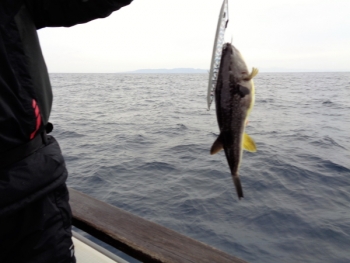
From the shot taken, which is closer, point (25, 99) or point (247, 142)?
point (247, 142)

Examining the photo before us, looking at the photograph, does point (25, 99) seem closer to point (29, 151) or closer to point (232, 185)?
point (29, 151)

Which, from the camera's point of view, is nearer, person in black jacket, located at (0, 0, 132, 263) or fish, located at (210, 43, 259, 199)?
fish, located at (210, 43, 259, 199)

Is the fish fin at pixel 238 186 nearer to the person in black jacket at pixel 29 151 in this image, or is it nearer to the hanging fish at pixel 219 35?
the hanging fish at pixel 219 35

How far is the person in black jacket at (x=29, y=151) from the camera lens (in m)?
1.43

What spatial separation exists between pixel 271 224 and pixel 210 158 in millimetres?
3512

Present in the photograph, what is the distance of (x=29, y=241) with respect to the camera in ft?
5.03

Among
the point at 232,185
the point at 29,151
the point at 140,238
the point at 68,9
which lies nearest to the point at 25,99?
the point at 29,151

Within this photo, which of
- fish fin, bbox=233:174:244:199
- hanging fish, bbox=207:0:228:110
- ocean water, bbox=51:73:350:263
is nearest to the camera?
hanging fish, bbox=207:0:228:110

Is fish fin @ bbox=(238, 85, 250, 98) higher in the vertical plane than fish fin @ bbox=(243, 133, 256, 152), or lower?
higher

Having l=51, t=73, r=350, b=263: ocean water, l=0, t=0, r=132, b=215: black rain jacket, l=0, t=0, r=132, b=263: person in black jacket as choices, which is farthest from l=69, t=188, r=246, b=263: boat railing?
l=51, t=73, r=350, b=263: ocean water

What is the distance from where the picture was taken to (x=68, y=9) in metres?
1.75

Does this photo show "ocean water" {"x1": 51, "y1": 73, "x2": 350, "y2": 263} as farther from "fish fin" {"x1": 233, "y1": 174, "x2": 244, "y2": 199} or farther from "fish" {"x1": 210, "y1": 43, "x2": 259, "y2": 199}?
"fish fin" {"x1": 233, "y1": 174, "x2": 244, "y2": 199}

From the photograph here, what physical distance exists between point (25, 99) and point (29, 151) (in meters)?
0.28

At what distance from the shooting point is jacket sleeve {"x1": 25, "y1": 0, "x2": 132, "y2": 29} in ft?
5.56
